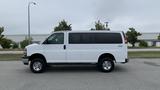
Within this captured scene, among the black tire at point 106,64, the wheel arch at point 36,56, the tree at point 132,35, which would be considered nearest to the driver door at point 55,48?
the wheel arch at point 36,56

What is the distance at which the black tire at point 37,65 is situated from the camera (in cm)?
1194

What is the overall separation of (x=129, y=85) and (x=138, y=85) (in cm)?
32

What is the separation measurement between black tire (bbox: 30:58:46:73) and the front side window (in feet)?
3.29

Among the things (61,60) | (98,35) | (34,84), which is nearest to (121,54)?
(98,35)

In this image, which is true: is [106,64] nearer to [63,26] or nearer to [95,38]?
[95,38]

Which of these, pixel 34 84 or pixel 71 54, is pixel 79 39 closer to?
pixel 71 54

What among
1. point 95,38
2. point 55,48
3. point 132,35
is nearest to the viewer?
point 55,48

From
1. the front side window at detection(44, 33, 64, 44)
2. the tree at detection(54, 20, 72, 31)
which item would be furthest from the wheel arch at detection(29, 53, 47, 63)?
the tree at detection(54, 20, 72, 31)

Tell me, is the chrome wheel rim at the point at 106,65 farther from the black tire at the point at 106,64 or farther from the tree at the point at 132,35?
the tree at the point at 132,35

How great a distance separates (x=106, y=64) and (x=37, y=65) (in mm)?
3485

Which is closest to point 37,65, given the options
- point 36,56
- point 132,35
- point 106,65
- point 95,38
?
point 36,56

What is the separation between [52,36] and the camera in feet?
39.1

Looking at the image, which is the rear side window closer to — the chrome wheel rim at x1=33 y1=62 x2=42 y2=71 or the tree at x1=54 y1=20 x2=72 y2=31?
the chrome wheel rim at x1=33 y1=62 x2=42 y2=71

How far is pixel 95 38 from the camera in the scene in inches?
474
